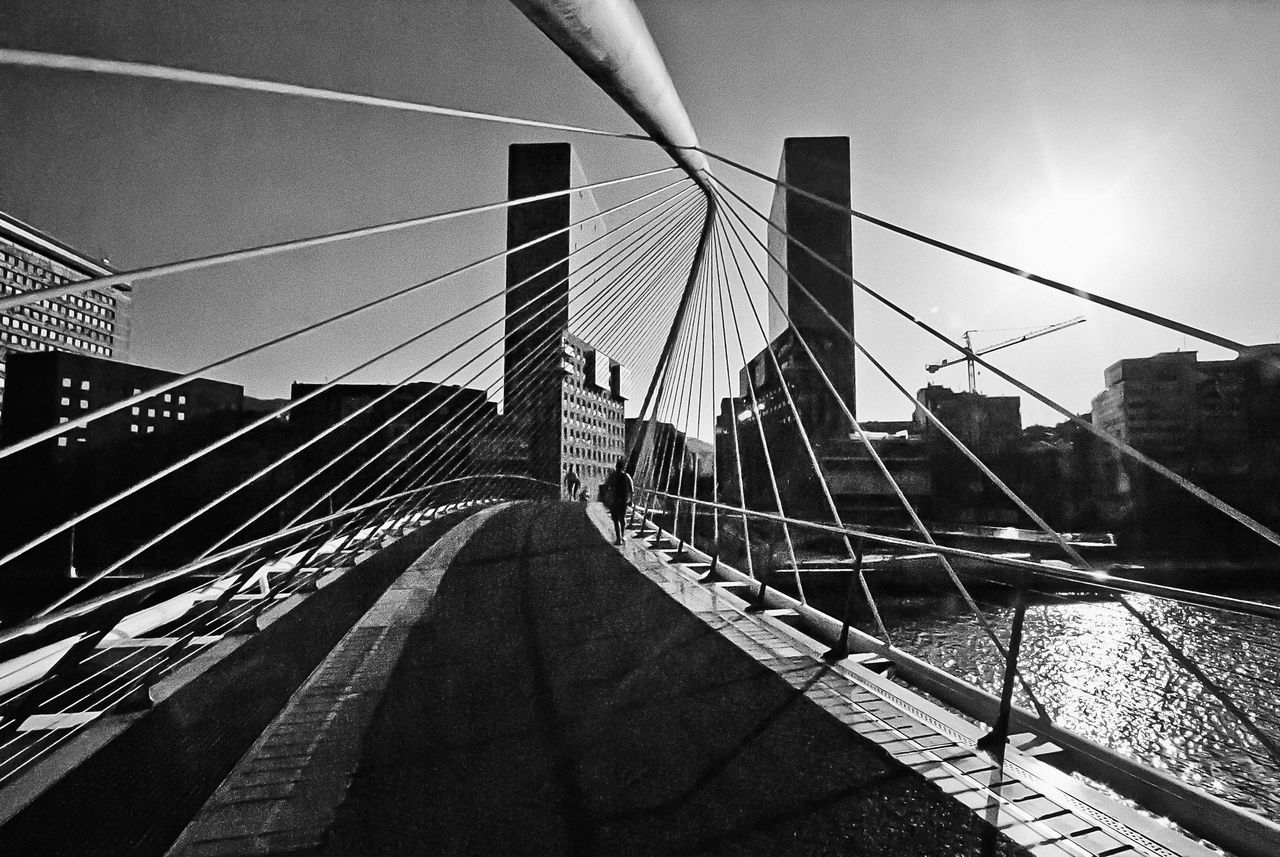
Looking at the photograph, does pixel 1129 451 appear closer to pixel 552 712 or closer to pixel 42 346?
pixel 552 712

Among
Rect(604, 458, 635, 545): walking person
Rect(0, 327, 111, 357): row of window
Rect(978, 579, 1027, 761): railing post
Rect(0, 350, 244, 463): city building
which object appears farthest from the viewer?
Rect(0, 327, 111, 357): row of window

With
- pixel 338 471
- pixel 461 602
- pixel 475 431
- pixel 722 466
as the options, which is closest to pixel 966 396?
pixel 722 466

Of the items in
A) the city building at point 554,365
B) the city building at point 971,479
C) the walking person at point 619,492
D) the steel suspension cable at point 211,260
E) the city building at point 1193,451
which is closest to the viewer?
the steel suspension cable at point 211,260

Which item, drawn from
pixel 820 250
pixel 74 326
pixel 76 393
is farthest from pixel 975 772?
pixel 820 250

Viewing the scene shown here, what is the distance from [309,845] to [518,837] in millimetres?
688

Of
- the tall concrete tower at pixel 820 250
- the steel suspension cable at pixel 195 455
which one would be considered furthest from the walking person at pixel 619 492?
the tall concrete tower at pixel 820 250

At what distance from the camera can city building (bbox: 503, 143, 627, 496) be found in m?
22.0

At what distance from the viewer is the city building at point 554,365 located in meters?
22.0

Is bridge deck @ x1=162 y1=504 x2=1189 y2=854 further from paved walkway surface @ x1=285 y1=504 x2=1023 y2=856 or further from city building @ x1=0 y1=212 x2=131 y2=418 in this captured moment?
city building @ x1=0 y1=212 x2=131 y2=418

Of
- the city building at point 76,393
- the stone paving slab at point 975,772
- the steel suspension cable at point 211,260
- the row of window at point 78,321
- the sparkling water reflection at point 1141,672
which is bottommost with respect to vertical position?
the sparkling water reflection at point 1141,672

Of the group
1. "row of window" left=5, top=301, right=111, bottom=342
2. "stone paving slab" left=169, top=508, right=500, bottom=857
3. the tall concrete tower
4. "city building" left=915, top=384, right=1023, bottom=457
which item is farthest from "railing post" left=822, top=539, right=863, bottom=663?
"city building" left=915, top=384, right=1023, bottom=457

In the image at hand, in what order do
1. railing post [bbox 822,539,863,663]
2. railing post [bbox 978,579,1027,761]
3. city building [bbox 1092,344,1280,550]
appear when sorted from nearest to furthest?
railing post [bbox 978,579,1027,761] → railing post [bbox 822,539,863,663] → city building [bbox 1092,344,1280,550]

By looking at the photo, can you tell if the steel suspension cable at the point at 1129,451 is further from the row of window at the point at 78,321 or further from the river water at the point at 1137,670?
the row of window at the point at 78,321

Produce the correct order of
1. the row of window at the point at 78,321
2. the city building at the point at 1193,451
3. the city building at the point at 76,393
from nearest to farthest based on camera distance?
the row of window at the point at 78,321 < the city building at the point at 76,393 < the city building at the point at 1193,451
